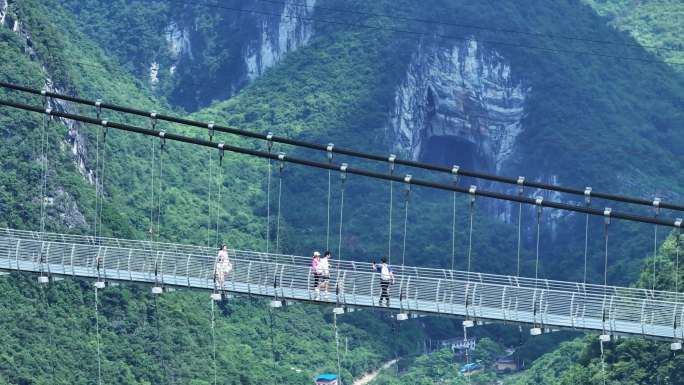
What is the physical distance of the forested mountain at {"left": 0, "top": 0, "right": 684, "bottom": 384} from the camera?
13400 centimetres

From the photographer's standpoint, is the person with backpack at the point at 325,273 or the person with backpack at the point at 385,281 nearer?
the person with backpack at the point at 385,281

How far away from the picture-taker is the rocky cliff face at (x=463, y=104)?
172250 mm

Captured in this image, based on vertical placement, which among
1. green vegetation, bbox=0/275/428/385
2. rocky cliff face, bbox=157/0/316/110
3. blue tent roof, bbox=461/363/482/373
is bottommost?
blue tent roof, bbox=461/363/482/373

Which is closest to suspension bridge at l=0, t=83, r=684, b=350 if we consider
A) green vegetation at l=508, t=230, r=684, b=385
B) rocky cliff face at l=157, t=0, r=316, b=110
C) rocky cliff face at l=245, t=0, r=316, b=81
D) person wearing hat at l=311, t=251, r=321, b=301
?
person wearing hat at l=311, t=251, r=321, b=301

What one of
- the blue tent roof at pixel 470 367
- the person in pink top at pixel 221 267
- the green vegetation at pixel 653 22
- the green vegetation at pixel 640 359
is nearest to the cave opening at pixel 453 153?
the green vegetation at pixel 653 22

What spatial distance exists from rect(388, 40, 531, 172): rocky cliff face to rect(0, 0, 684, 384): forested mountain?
0.12m

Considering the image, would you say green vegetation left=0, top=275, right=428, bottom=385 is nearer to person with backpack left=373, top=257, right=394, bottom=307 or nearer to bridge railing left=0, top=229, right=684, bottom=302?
bridge railing left=0, top=229, right=684, bottom=302

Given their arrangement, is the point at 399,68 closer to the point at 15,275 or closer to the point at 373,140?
the point at 373,140

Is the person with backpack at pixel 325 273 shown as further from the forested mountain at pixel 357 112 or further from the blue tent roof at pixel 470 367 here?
the blue tent roof at pixel 470 367

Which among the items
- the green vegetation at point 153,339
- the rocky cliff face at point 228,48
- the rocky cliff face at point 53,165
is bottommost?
the green vegetation at point 153,339

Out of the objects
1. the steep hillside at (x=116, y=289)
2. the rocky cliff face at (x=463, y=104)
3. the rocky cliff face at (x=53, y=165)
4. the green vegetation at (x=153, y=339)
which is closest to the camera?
the green vegetation at (x=153, y=339)

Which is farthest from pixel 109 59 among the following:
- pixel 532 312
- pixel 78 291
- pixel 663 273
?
pixel 532 312

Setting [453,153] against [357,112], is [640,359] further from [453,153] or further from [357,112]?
[453,153]

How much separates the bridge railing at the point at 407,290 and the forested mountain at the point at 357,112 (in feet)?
→ 116
